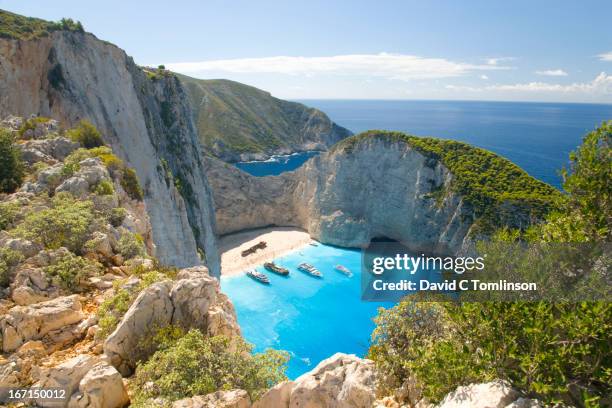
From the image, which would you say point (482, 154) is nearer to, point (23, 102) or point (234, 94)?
point (23, 102)

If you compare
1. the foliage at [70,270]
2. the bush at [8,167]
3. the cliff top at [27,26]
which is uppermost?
the cliff top at [27,26]

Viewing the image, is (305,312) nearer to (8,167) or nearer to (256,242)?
(256,242)

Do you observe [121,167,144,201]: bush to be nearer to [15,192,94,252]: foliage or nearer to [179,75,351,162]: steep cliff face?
[15,192,94,252]: foliage

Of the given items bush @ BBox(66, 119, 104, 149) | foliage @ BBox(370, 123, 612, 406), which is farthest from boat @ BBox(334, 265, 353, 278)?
foliage @ BBox(370, 123, 612, 406)

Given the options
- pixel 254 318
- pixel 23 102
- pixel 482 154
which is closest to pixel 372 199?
pixel 482 154

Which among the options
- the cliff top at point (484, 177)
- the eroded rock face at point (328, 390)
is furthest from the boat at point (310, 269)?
the eroded rock face at point (328, 390)

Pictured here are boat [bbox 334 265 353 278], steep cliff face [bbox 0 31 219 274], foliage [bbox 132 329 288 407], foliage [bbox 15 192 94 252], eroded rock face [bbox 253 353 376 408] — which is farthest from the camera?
boat [bbox 334 265 353 278]

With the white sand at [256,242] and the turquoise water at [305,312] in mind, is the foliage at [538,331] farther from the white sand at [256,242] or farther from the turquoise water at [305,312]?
the white sand at [256,242]
